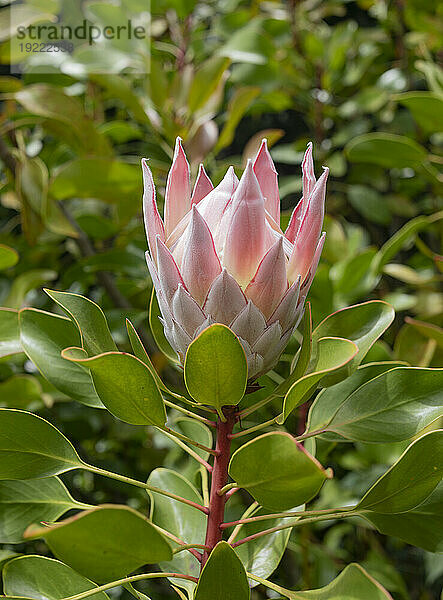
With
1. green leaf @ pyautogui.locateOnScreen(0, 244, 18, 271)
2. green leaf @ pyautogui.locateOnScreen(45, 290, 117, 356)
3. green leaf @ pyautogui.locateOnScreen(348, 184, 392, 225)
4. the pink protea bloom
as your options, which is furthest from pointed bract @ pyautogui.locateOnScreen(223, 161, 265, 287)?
green leaf @ pyautogui.locateOnScreen(348, 184, 392, 225)

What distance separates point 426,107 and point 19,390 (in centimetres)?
72

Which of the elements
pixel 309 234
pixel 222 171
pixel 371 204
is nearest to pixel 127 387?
pixel 309 234

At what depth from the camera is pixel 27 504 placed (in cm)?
56

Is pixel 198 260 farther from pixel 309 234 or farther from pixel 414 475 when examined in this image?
pixel 414 475

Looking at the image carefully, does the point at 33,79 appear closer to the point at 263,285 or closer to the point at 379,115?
the point at 379,115

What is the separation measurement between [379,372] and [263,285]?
0.59ft

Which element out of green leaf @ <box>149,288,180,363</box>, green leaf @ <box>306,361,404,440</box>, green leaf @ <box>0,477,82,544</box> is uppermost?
green leaf @ <box>149,288,180,363</box>

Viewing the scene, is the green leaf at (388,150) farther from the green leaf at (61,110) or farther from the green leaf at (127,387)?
the green leaf at (127,387)

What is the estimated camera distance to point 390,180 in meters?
1.57

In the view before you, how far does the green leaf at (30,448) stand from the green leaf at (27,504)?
5cm

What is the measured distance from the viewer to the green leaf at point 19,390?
79cm

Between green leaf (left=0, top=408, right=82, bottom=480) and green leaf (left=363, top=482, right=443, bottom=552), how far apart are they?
0.26 meters

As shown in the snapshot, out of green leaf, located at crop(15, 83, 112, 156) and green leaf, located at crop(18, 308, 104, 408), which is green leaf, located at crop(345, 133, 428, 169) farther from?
green leaf, located at crop(18, 308, 104, 408)

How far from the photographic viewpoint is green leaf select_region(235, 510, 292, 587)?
571 millimetres
